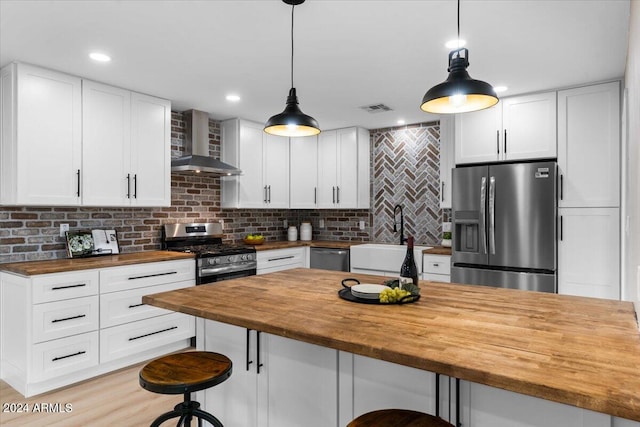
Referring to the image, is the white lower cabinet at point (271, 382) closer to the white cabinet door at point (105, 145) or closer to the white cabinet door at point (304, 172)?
the white cabinet door at point (105, 145)

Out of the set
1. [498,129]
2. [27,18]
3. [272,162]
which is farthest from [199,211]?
[498,129]

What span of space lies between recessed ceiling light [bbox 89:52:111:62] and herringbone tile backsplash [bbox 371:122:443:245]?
136 inches

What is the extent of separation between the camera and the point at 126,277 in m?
3.32

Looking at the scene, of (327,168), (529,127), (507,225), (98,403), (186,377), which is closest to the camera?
(186,377)

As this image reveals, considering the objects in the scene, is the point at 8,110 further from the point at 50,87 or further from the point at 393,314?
the point at 393,314

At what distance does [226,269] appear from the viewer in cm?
410

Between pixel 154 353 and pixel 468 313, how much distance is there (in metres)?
2.98

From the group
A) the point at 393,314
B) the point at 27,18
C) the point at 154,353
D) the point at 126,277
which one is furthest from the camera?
→ the point at 154,353

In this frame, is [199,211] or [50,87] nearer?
[50,87]

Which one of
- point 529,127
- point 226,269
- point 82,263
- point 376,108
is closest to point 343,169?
point 376,108

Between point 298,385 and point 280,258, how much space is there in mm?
2985

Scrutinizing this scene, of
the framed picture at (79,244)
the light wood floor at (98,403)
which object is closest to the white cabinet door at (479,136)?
the light wood floor at (98,403)

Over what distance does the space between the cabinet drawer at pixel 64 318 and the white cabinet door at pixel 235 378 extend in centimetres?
140

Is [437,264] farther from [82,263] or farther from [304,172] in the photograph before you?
[82,263]
